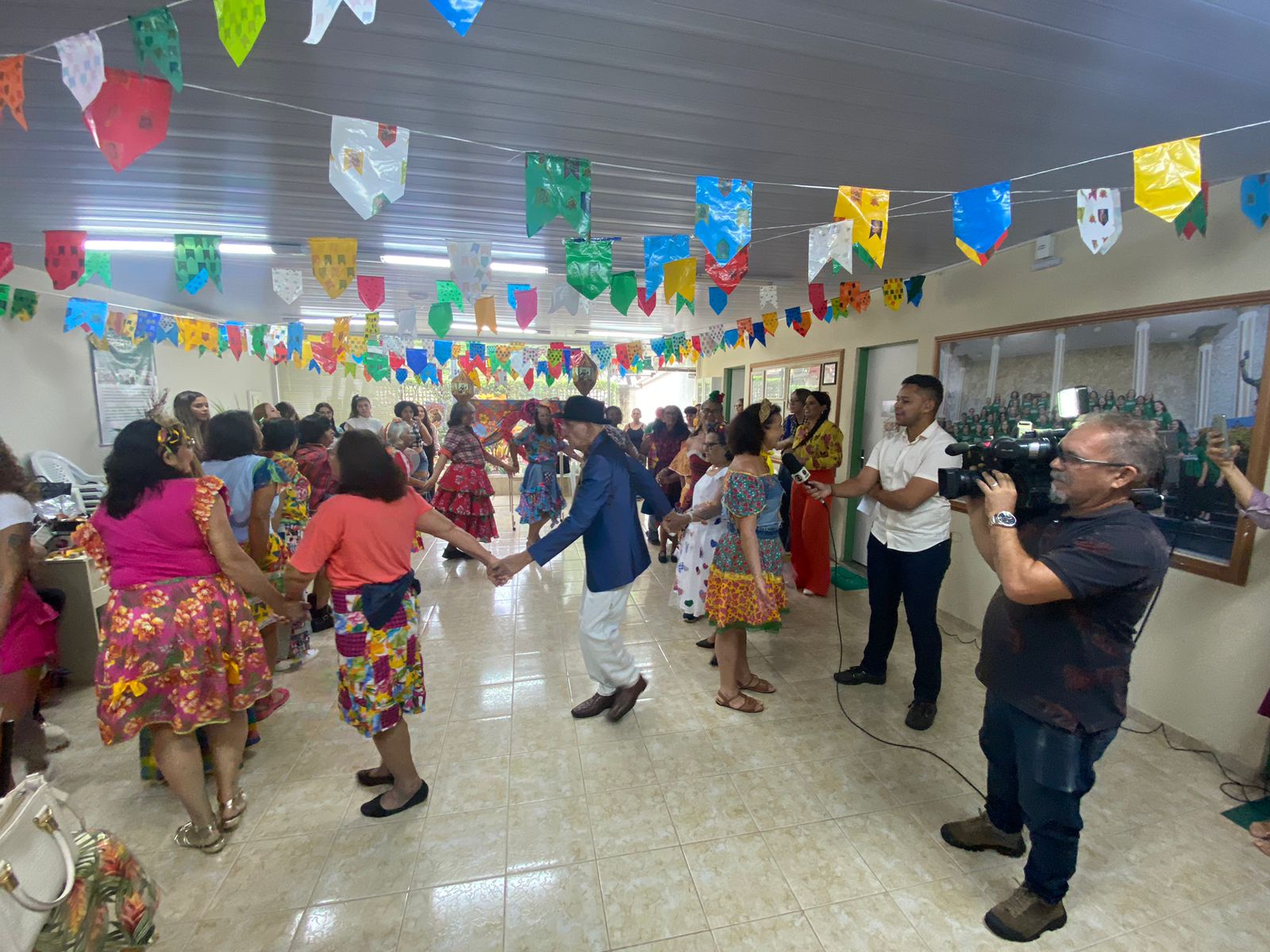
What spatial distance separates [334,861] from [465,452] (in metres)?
3.08

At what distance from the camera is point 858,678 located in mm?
2783

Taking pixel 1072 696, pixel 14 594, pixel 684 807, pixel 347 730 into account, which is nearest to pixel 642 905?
pixel 684 807

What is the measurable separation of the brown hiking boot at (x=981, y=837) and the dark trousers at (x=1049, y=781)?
0.23 meters

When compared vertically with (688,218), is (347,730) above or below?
below

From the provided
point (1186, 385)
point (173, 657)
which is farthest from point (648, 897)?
point (1186, 385)

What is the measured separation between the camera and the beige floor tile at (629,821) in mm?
1778

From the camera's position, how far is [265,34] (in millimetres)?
1445

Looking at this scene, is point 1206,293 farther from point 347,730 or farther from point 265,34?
point 347,730

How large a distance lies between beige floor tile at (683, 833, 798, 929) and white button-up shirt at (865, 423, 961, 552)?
1.47 metres

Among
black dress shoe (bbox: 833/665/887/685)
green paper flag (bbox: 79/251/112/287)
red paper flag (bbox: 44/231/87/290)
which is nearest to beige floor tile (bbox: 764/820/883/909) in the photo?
black dress shoe (bbox: 833/665/887/685)

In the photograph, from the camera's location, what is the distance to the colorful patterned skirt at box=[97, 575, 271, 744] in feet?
5.15

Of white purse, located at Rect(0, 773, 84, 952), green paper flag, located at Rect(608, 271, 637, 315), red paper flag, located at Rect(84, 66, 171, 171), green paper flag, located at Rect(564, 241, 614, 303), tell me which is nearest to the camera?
white purse, located at Rect(0, 773, 84, 952)

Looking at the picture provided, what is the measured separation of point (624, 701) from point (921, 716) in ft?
4.56

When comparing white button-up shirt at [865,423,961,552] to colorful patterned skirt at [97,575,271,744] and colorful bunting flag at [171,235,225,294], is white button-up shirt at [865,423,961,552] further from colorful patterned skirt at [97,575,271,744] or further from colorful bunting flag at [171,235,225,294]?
colorful bunting flag at [171,235,225,294]
